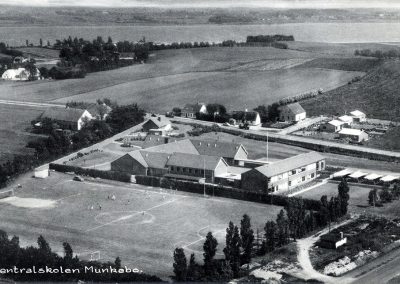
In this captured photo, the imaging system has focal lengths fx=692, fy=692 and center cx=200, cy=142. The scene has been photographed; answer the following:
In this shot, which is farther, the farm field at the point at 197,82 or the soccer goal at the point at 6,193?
the farm field at the point at 197,82

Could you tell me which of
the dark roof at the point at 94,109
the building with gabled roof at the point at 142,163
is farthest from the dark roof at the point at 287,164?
the dark roof at the point at 94,109

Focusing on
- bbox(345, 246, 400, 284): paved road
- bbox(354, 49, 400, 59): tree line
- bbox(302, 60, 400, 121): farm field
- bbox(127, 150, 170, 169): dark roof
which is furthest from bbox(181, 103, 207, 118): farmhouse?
bbox(345, 246, 400, 284): paved road

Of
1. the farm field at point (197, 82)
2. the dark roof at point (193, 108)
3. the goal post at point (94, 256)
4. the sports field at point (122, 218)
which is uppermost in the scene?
the farm field at point (197, 82)

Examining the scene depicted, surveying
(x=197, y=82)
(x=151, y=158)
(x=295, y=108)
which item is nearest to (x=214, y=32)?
(x=197, y=82)

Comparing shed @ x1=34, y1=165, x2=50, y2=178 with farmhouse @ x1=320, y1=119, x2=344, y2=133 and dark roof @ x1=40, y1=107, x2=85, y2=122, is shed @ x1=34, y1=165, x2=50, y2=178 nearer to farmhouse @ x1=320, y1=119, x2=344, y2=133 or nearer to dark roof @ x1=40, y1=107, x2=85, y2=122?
dark roof @ x1=40, y1=107, x2=85, y2=122

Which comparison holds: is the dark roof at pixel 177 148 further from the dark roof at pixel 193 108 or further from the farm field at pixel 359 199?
the dark roof at pixel 193 108

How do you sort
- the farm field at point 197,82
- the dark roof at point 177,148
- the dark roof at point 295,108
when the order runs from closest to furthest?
1. the dark roof at point 177,148
2. the dark roof at point 295,108
3. the farm field at point 197,82

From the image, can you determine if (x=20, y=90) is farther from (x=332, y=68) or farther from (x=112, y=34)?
(x=332, y=68)
